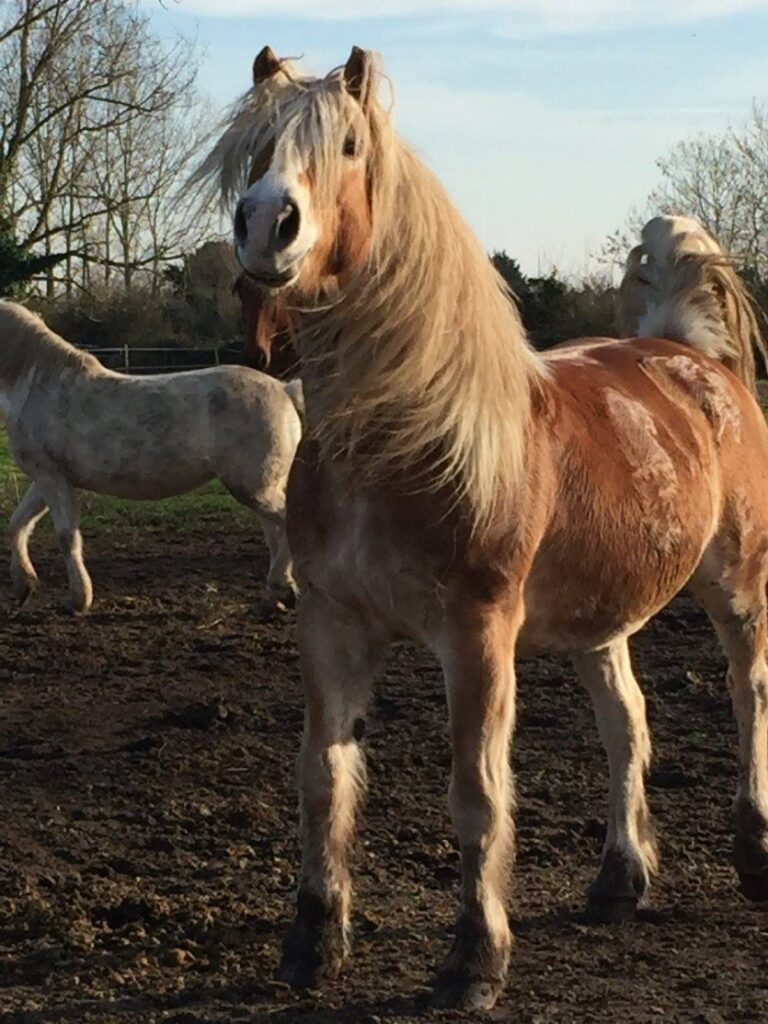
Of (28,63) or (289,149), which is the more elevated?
(28,63)

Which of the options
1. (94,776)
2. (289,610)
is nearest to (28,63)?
(289,610)

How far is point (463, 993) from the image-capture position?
3840 mm

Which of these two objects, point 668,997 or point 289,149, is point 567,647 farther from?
point 289,149

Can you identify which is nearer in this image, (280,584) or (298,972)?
(298,972)

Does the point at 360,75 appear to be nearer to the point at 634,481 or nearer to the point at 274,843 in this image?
the point at 634,481

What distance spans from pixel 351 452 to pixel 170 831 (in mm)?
2209

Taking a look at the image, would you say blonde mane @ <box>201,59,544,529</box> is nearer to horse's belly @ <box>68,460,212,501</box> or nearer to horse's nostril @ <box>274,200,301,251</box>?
horse's nostril @ <box>274,200,301,251</box>

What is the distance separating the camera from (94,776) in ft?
20.2

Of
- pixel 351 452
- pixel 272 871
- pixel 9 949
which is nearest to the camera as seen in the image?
pixel 351 452

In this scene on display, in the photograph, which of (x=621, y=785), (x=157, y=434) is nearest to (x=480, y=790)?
(x=621, y=785)

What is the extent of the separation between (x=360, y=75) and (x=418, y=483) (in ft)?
3.23

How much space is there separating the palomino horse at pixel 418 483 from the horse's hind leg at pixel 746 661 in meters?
0.55

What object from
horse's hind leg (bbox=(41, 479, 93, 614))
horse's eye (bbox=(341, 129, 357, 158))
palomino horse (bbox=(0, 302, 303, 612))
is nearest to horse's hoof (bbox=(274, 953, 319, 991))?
horse's eye (bbox=(341, 129, 357, 158))

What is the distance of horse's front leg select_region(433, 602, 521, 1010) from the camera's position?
379 cm
